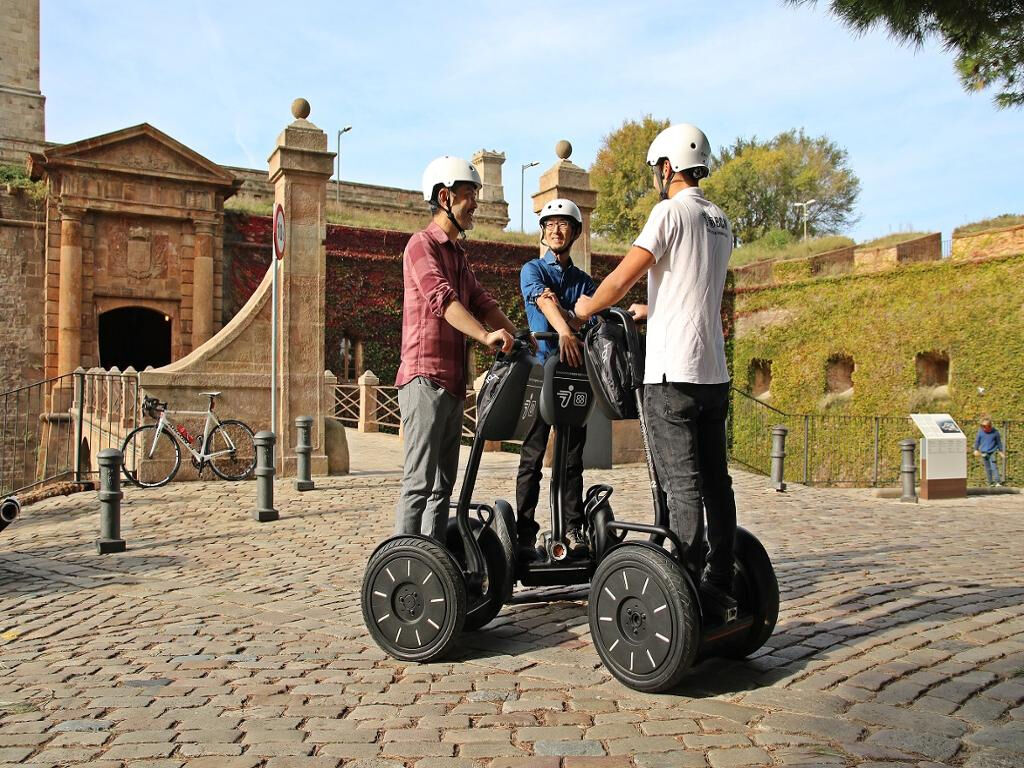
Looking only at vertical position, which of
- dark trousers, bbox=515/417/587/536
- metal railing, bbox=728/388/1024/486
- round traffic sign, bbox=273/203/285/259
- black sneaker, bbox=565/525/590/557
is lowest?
metal railing, bbox=728/388/1024/486

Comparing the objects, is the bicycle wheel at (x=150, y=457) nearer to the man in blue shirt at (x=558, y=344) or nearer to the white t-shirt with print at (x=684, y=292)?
the man in blue shirt at (x=558, y=344)

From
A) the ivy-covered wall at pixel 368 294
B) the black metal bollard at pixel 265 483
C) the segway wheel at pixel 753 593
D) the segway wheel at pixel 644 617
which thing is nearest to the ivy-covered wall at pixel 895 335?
the ivy-covered wall at pixel 368 294

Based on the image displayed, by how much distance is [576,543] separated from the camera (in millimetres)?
4422

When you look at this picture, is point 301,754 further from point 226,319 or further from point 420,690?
point 226,319

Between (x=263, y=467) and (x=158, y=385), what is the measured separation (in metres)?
3.44

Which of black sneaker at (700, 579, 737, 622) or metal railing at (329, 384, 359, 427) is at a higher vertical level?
metal railing at (329, 384, 359, 427)

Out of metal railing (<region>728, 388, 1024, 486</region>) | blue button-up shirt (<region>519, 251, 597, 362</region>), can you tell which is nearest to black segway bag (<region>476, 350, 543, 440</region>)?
blue button-up shirt (<region>519, 251, 597, 362</region>)

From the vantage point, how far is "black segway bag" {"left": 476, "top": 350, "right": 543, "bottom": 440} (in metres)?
3.93

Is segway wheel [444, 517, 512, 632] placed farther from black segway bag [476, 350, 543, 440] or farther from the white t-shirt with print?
the white t-shirt with print

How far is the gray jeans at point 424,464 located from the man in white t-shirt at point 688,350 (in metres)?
0.88

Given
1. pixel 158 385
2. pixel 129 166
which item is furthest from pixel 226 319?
pixel 158 385

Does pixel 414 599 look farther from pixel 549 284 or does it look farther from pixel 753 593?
pixel 549 284

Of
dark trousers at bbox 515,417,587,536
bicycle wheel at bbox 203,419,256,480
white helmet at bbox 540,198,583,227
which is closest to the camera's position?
dark trousers at bbox 515,417,587,536

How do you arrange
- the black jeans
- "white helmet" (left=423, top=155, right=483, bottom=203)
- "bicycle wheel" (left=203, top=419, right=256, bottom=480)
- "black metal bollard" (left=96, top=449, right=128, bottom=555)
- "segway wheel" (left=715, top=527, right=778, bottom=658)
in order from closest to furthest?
the black jeans
"segway wheel" (left=715, top=527, right=778, bottom=658)
"white helmet" (left=423, top=155, right=483, bottom=203)
"black metal bollard" (left=96, top=449, right=128, bottom=555)
"bicycle wheel" (left=203, top=419, right=256, bottom=480)
